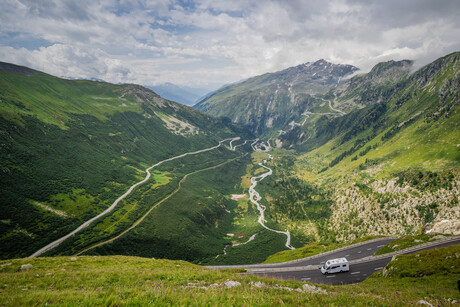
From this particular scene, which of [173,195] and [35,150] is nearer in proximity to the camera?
[35,150]

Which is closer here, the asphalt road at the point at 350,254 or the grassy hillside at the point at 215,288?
the grassy hillside at the point at 215,288

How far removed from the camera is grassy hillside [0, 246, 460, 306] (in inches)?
388

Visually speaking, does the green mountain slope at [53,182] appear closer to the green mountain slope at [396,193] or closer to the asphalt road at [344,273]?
the green mountain slope at [396,193]

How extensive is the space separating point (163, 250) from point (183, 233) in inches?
741

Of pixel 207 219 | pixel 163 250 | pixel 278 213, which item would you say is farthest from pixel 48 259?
pixel 278 213

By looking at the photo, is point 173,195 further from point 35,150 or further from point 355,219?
point 355,219

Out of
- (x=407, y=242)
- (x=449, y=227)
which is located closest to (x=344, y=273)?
(x=407, y=242)

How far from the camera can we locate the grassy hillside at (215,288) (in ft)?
32.3

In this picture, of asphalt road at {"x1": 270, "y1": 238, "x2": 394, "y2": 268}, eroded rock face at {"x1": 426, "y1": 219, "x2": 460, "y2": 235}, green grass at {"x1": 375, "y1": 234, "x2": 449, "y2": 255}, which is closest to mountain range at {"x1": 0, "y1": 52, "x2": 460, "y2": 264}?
eroded rock face at {"x1": 426, "y1": 219, "x2": 460, "y2": 235}

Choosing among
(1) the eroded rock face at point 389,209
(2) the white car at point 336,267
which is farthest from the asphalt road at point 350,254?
(1) the eroded rock face at point 389,209

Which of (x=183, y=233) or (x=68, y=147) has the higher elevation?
(x=68, y=147)

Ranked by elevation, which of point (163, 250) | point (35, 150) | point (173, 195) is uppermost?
point (35, 150)

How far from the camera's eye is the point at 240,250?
119562 mm

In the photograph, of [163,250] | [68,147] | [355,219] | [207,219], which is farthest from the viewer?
[68,147]
